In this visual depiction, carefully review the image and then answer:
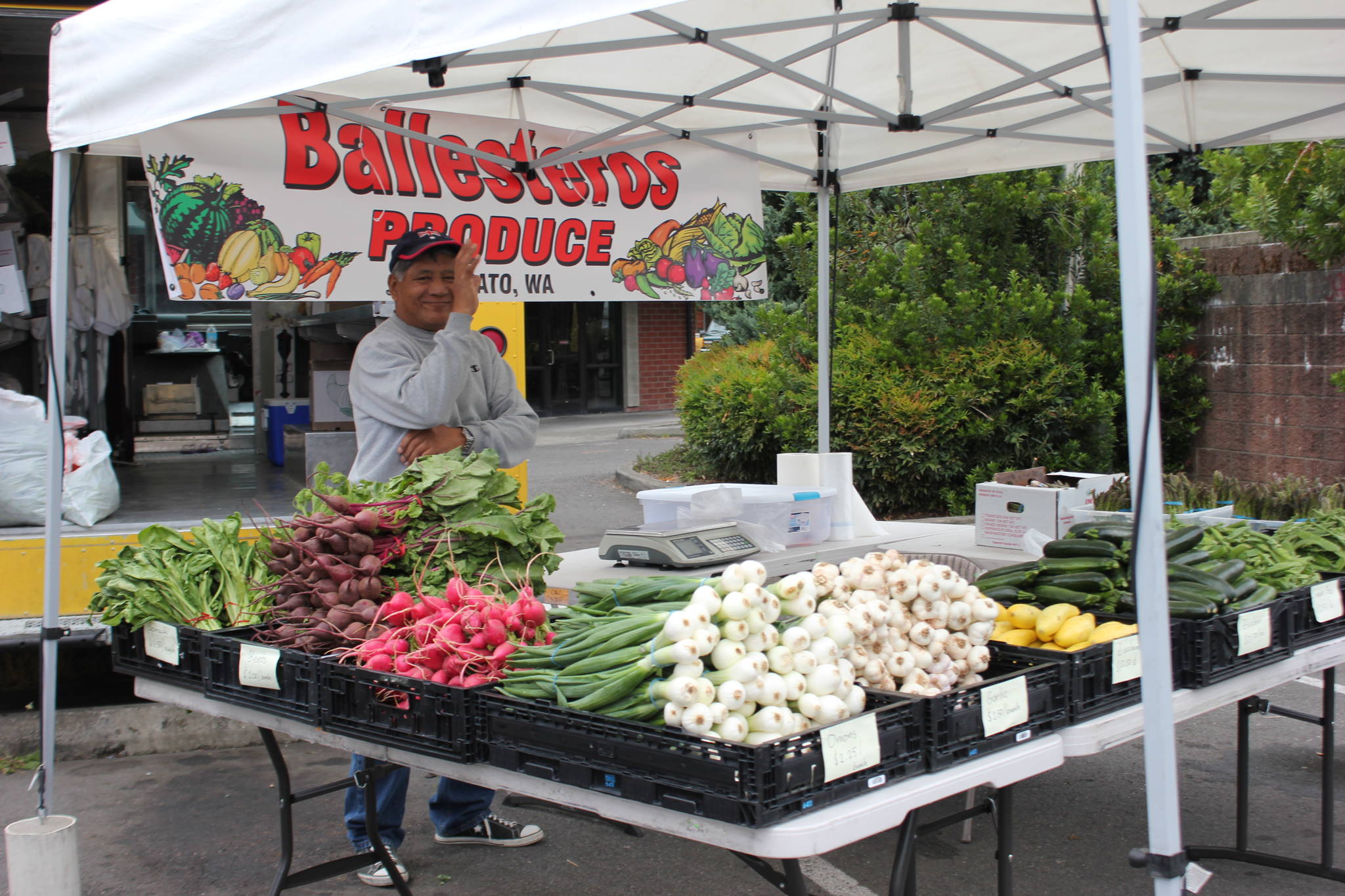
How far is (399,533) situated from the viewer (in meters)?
3.45

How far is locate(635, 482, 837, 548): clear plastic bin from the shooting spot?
4.50 metres

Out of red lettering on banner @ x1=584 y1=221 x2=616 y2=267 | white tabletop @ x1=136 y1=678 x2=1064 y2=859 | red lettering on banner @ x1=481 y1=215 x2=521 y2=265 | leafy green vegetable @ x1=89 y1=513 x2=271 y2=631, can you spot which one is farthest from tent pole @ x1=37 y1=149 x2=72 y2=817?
red lettering on banner @ x1=584 y1=221 x2=616 y2=267

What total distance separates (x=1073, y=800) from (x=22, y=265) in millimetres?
6495

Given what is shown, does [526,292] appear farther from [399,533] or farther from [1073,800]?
[1073,800]

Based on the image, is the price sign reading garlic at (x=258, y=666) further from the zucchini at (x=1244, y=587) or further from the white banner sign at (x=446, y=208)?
the zucchini at (x=1244, y=587)

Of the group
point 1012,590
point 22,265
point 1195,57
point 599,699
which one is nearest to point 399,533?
point 599,699

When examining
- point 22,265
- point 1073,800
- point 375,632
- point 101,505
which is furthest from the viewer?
point 22,265

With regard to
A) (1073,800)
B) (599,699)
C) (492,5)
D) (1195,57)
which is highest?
(1195,57)

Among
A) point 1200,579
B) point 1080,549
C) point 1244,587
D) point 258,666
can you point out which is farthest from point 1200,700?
point 258,666

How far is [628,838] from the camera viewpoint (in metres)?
4.44

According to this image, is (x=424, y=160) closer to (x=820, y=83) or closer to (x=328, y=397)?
(x=820, y=83)

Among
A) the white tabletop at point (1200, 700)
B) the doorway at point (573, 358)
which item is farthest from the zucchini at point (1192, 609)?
the doorway at point (573, 358)

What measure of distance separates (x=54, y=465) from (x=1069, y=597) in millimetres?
3158

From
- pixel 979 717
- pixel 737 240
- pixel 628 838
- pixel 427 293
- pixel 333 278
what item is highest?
pixel 737 240
